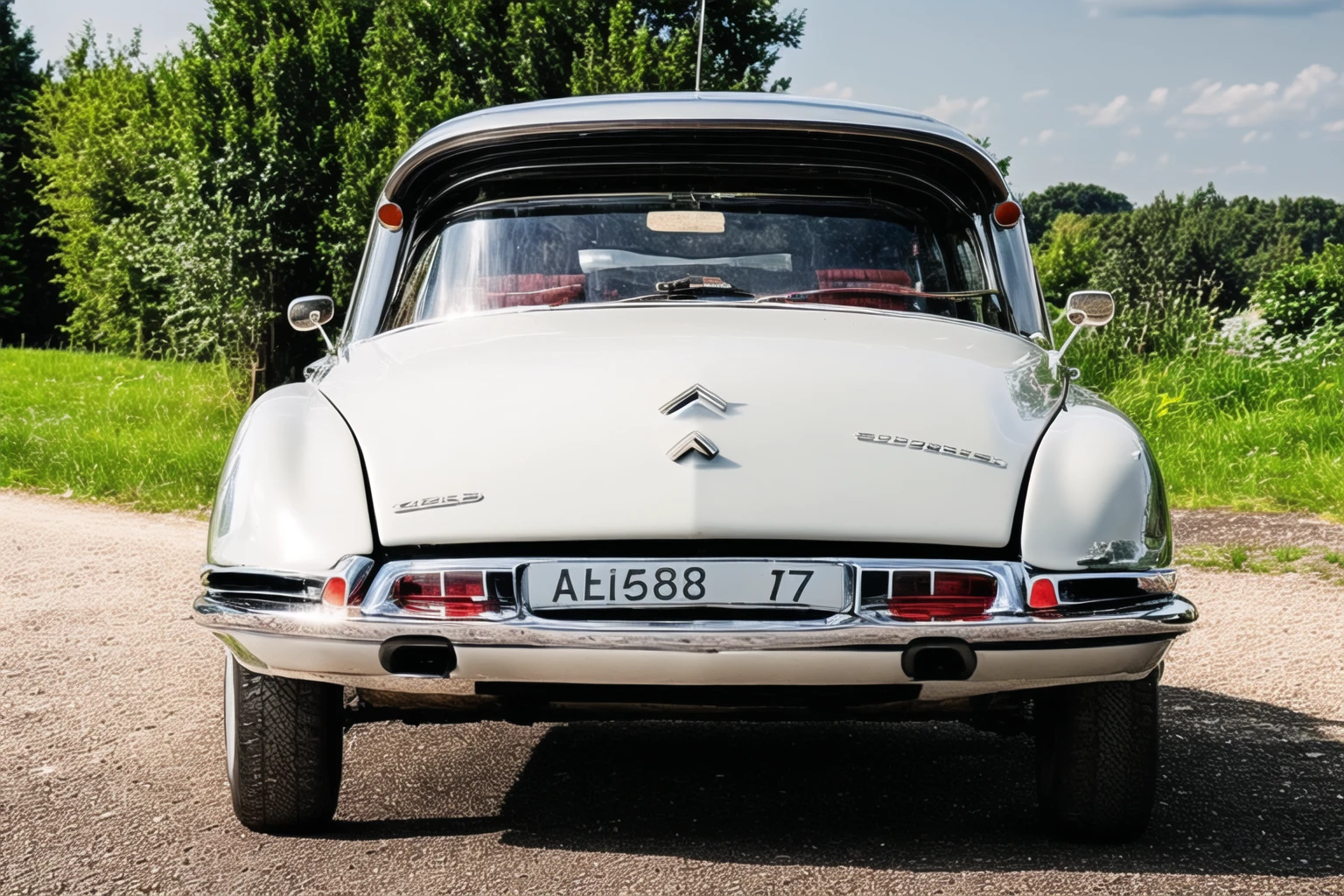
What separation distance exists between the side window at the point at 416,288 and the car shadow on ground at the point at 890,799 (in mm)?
1226

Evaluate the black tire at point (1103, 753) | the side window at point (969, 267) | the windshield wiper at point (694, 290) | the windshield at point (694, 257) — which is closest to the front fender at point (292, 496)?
the windshield at point (694, 257)

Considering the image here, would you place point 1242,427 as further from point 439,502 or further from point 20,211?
point 20,211

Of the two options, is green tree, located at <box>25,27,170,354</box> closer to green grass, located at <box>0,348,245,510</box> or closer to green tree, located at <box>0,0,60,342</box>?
green tree, located at <box>0,0,60,342</box>

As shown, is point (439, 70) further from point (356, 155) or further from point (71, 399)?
point (71, 399)

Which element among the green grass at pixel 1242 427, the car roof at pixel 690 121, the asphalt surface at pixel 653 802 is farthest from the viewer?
the green grass at pixel 1242 427

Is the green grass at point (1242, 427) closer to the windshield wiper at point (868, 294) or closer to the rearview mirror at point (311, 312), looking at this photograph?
the windshield wiper at point (868, 294)

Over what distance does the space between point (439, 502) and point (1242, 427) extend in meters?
10.2

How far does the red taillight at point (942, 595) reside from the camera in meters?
2.84

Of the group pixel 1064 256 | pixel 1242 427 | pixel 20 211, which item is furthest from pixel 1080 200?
pixel 1242 427

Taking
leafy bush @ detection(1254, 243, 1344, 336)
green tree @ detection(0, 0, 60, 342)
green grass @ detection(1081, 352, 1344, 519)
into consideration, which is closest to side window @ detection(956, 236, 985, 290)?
green grass @ detection(1081, 352, 1344, 519)

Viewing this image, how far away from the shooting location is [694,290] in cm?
381

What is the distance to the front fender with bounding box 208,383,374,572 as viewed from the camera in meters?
2.96

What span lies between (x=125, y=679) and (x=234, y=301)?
19.7m

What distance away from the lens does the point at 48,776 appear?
4.05m
